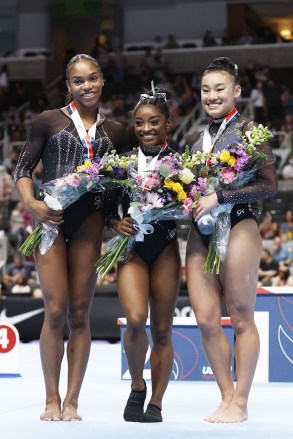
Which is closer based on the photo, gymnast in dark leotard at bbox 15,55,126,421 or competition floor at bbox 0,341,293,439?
Answer: competition floor at bbox 0,341,293,439

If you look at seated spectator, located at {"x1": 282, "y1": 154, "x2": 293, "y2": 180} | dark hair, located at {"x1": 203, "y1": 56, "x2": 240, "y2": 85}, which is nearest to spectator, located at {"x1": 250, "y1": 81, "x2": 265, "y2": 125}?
seated spectator, located at {"x1": 282, "y1": 154, "x2": 293, "y2": 180}

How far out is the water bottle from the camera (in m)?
4.89

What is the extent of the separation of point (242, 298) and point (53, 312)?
1025mm

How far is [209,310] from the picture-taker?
16.4 ft

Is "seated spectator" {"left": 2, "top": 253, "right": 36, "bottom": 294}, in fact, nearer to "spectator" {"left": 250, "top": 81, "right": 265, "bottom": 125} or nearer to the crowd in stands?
the crowd in stands

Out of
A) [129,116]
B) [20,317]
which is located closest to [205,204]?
[20,317]

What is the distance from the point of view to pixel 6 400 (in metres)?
6.19

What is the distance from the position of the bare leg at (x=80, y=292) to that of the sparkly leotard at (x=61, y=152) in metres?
0.07

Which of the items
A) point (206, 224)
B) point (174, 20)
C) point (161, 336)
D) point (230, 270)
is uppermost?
point (174, 20)

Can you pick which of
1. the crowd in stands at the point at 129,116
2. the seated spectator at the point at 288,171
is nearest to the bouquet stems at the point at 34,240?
the crowd in stands at the point at 129,116

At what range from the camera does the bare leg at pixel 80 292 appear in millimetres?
5094

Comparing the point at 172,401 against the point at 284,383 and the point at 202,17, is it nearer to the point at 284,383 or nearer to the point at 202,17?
the point at 284,383

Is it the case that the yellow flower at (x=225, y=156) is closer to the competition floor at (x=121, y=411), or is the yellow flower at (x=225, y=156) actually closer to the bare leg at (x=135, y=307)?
the bare leg at (x=135, y=307)

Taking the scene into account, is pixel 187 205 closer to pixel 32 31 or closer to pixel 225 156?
pixel 225 156
